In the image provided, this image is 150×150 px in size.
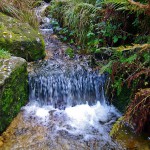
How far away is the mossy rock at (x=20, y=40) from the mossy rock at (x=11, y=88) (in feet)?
2.00

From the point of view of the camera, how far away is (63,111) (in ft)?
13.9

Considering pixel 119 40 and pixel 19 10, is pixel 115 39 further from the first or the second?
pixel 19 10

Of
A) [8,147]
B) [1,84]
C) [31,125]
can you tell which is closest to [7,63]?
[1,84]

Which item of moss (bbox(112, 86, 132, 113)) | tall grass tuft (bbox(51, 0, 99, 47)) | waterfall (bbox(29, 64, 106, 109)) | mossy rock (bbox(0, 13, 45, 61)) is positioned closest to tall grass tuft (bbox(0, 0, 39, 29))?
mossy rock (bbox(0, 13, 45, 61))

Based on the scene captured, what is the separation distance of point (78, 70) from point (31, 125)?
4.65 feet

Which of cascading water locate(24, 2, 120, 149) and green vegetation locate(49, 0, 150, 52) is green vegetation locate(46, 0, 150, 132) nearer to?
green vegetation locate(49, 0, 150, 52)

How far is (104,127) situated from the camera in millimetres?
3816

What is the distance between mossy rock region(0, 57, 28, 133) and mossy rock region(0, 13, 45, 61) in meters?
0.61

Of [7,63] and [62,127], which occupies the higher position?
[7,63]

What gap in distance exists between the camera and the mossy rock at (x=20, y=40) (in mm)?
4551

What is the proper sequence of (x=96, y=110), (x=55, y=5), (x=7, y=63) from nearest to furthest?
(x=7, y=63)
(x=96, y=110)
(x=55, y=5)

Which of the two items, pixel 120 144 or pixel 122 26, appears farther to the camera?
pixel 122 26

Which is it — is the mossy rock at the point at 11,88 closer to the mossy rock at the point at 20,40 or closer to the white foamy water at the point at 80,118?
the white foamy water at the point at 80,118

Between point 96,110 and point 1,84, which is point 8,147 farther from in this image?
point 96,110
